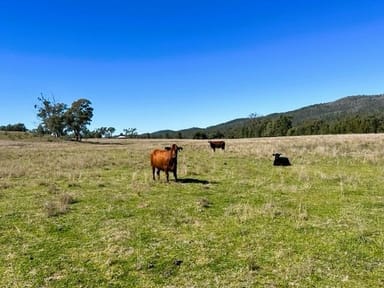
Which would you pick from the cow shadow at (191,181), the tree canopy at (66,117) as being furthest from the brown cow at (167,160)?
the tree canopy at (66,117)

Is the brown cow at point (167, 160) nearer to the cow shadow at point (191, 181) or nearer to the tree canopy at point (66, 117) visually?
the cow shadow at point (191, 181)

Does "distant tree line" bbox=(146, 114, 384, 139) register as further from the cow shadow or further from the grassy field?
the grassy field

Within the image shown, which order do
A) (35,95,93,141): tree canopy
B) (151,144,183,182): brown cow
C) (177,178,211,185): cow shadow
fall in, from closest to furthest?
(177,178,211,185): cow shadow, (151,144,183,182): brown cow, (35,95,93,141): tree canopy

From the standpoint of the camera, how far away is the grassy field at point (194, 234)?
22.3ft

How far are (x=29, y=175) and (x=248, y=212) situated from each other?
14.8 m

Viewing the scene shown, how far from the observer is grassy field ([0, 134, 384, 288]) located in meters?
6.79

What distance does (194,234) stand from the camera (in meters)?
9.18

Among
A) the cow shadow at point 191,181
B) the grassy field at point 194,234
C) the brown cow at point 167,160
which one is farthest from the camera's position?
the brown cow at point 167,160

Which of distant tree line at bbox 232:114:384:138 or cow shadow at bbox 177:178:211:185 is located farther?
distant tree line at bbox 232:114:384:138

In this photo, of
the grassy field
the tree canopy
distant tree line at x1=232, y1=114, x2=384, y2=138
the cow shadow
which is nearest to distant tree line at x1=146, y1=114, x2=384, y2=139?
distant tree line at x1=232, y1=114, x2=384, y2=138

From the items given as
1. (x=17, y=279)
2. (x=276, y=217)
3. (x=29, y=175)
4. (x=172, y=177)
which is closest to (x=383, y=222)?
(x=276, y=217)

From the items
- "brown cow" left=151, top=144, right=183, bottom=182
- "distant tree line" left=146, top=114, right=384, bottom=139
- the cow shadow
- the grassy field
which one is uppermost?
"distant tree line" left=146, top=114, right=384, bottom=139

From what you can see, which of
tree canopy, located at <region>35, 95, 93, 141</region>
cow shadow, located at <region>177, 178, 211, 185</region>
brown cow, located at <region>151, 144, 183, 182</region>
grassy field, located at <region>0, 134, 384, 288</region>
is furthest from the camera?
tree canopy, located at <region>35, 95, 93, 141</region>

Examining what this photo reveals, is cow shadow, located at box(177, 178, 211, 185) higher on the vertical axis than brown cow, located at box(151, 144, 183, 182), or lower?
lower
